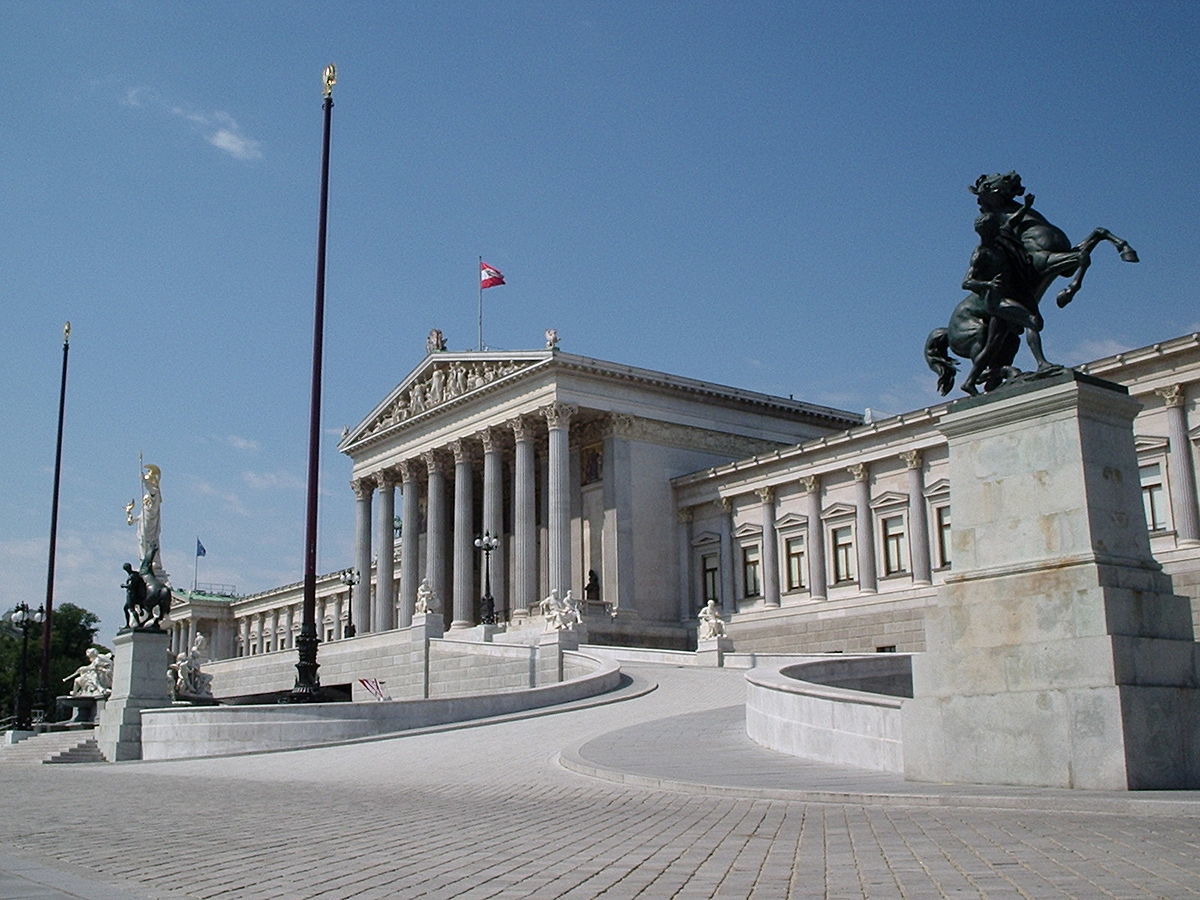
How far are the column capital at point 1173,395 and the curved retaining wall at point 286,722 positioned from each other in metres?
26.0

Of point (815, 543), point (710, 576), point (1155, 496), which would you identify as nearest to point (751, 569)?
point (710, 576)

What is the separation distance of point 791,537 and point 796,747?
141 ft

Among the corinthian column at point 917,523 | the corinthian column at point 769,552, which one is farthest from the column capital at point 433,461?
the corinthian column at point 917,523

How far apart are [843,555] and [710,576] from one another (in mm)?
8840

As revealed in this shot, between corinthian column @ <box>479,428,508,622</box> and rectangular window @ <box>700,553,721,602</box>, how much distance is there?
Answer: 10.4 metres

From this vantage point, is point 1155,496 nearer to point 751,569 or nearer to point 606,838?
point 751,569

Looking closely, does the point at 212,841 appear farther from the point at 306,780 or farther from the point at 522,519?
the point at 522,519

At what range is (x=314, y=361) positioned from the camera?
3042 cm

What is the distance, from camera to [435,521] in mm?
71812

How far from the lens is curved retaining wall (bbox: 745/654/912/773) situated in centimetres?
1476

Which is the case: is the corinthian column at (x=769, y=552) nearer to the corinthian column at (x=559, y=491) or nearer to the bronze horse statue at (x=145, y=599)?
the corinthian column at (x=559, y=491)

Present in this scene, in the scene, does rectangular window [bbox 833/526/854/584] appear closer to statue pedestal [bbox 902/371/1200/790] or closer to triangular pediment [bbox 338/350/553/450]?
triangular pediment [bbox 338/350/553/450]

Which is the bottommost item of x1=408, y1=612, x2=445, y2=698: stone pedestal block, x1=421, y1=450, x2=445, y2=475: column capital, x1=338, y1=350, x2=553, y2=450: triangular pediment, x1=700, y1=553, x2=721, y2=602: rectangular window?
x1=408, y1=612, x2=445, y2=698: stone pedestal block

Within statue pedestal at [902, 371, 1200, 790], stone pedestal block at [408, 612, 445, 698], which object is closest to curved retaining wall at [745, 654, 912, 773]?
statue pedestal at [902, 371, 1200, 790]
